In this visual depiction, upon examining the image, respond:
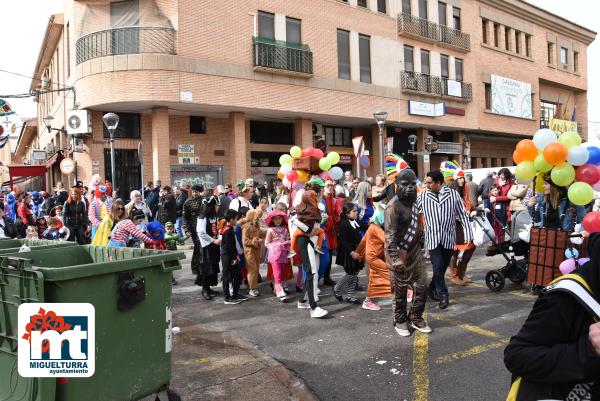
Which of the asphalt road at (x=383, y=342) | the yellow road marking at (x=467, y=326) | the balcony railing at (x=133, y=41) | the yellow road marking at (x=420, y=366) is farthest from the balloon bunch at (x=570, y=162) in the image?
the balcony railing at (x=133, y=41)

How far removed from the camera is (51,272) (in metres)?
2.98

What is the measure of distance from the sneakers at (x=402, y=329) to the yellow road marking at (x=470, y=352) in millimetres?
710

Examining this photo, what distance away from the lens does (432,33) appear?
1133 inches

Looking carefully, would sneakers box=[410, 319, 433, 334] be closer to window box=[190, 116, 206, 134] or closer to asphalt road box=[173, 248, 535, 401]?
asphalt road box=[173, 248, 535, 401]

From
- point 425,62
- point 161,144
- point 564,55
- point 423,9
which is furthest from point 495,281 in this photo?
point 564,55

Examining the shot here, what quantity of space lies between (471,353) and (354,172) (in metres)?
23.8

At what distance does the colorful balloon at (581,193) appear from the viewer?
232 inches

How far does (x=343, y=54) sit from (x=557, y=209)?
763 inches

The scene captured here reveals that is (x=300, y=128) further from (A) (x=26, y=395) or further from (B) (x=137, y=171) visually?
(A) (x=26, y=395)

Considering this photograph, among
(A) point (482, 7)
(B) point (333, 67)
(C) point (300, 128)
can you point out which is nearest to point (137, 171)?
(C) point (300, 128)

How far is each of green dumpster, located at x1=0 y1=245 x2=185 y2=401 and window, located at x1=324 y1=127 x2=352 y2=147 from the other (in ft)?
76.4

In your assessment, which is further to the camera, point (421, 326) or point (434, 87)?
point (434, 87)

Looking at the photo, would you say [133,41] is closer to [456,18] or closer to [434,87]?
[434,87]

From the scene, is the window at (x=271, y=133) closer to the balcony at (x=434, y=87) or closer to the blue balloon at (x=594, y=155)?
the balcony at (x=434, y=87)
